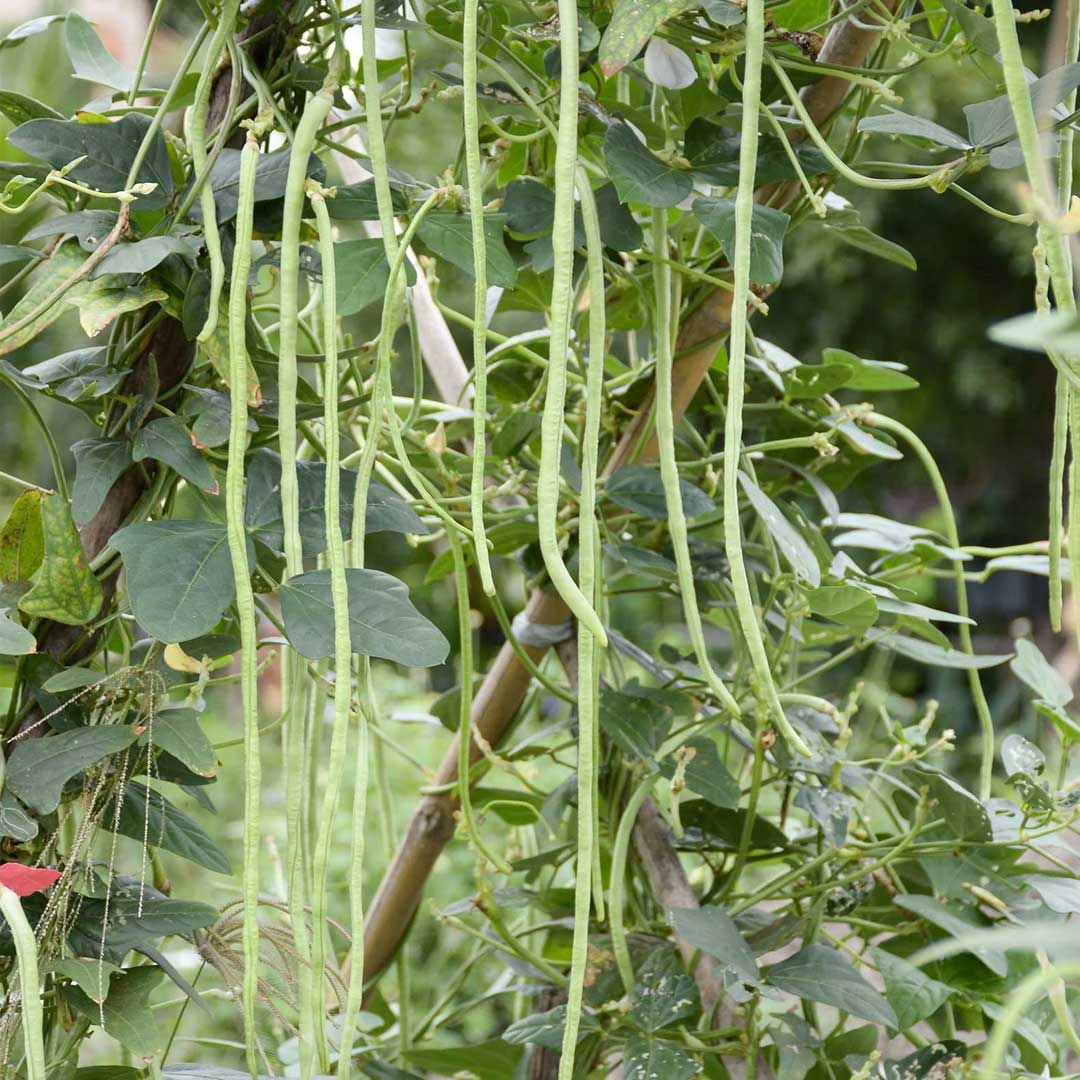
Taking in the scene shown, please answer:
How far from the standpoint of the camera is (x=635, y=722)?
1.63ft

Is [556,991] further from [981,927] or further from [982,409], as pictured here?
[982,409]

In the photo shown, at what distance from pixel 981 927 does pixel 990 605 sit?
10.5 ft

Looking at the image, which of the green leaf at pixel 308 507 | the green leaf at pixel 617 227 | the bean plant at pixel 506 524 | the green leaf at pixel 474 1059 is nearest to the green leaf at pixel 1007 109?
the bean plant at pixel 506 524

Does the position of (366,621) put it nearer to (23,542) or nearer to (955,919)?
(23,542)

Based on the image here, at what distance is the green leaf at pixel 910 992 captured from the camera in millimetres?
470

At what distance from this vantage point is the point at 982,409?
2.90 meters

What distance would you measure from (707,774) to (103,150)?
327mm

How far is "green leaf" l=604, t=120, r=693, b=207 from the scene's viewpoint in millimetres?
389

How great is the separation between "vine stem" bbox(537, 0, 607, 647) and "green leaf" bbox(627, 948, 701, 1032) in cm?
23

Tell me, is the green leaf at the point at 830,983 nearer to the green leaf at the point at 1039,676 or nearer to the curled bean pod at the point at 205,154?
the green leaf at the point at 1039,676

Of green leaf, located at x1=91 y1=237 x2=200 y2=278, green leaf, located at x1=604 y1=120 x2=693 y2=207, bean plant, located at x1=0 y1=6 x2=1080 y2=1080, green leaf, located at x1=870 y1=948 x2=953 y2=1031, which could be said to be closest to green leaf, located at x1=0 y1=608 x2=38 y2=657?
bean plant, located at x1=0 y1=6 x2=1080 y2=1080

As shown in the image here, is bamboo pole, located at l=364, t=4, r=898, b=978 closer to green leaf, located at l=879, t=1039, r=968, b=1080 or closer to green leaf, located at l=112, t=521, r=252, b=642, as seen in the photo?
green leaf, located at l=879, t=1039, r=968, b=1080

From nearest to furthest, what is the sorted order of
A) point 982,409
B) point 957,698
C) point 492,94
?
point 492,94 → point 957,698 → point 982,409

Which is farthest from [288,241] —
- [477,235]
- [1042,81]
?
[1042,81]
